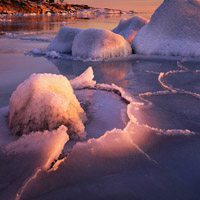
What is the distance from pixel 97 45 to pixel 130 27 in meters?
2.77

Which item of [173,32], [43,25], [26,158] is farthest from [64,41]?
[43,25]

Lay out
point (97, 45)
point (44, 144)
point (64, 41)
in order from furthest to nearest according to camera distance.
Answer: point (64, 41), point (97, 45), point (44, 144)

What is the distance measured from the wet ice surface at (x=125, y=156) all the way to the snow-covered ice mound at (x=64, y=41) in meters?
4.08

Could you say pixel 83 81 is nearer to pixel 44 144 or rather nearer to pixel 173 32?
pixel 44 144

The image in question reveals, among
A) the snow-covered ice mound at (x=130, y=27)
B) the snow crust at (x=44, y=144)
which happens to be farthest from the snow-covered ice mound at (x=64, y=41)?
the snow crust at (x=44, y=144)

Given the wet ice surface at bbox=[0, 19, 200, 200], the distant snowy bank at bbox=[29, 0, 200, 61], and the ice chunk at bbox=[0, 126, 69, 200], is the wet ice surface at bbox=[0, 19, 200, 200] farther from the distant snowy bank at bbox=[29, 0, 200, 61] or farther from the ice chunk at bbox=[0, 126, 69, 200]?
the distant snowy bank at bbox=[29, 0, 200, 61]

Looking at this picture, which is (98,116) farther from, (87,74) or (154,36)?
(154,36)

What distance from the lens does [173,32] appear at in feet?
27.2

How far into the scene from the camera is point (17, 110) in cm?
296

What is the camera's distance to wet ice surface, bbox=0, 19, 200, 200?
81.0 inches

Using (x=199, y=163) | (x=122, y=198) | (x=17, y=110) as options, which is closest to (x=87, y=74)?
(x=17, y=110)

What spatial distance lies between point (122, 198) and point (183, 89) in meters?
3.09

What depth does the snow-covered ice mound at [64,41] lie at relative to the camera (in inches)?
340

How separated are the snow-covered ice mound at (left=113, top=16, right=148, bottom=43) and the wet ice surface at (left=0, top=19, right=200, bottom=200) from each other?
5223 mm
